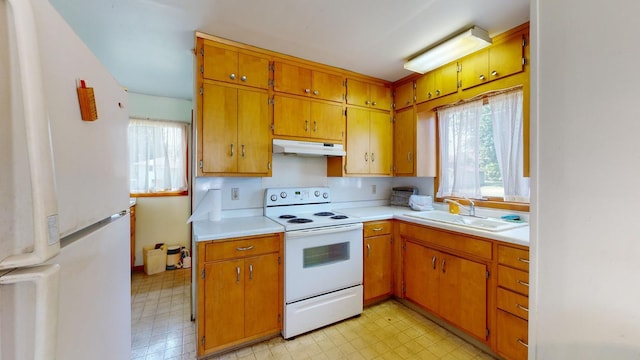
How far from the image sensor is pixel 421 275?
2248 mm

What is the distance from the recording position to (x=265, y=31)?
6.27 ft

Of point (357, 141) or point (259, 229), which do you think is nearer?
point (259, 229)

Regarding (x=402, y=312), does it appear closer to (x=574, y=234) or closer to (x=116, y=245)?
(x=574, y=234)

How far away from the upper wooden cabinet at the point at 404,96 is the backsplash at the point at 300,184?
91 centimetres

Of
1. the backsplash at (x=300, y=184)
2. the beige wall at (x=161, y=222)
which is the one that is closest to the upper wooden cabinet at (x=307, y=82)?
the backsplash at (x=300, y=184)

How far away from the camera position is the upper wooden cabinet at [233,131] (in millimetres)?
1976

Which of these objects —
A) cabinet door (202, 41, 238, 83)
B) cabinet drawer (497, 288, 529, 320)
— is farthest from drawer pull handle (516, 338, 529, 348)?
cabinet door (202, 41, 238, 83)

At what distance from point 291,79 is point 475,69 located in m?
1.64

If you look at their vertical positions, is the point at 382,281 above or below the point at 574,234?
below

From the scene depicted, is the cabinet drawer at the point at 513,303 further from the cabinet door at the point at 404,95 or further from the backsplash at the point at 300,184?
the cabinet door at the point at 404,95

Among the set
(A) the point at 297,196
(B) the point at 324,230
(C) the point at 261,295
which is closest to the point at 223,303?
(C) the point at 261,295

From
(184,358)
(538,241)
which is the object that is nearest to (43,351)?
(538,241)

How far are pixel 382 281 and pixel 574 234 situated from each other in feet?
6.82

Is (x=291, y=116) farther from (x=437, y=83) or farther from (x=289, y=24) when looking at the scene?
(x=437, y=83)
